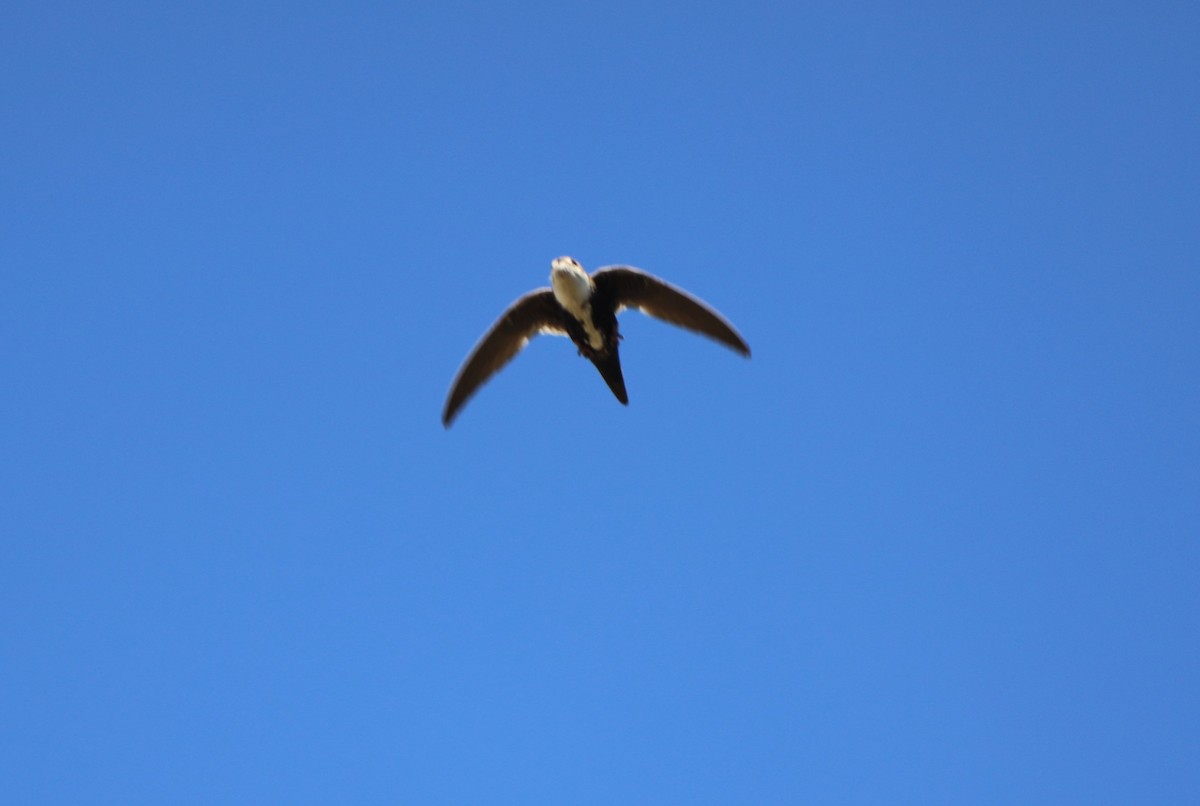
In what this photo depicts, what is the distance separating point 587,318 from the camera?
19047 mm

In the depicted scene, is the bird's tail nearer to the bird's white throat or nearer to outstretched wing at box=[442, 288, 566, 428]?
the bird's white throat

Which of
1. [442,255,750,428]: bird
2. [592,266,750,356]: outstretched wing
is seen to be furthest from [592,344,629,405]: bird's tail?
[592,266,750,356]: outstretched wing

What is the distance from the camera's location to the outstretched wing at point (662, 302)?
1884 centimetres

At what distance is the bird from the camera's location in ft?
61.7

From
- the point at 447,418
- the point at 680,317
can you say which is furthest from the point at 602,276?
the point at 447,418

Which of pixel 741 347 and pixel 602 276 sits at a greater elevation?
pixel 602 276

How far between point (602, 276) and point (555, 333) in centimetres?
126

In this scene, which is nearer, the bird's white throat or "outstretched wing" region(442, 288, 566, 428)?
the bird's white throat

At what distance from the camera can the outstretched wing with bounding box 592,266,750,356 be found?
1884 cm

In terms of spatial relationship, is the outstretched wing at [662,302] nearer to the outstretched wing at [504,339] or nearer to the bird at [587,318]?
the bird at [587,318]

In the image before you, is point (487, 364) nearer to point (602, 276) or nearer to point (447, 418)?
point (447, 418)

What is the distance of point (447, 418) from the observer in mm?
20125

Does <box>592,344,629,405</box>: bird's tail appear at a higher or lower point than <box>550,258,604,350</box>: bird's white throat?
lower

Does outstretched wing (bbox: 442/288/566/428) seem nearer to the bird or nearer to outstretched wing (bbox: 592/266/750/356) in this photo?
the bird
